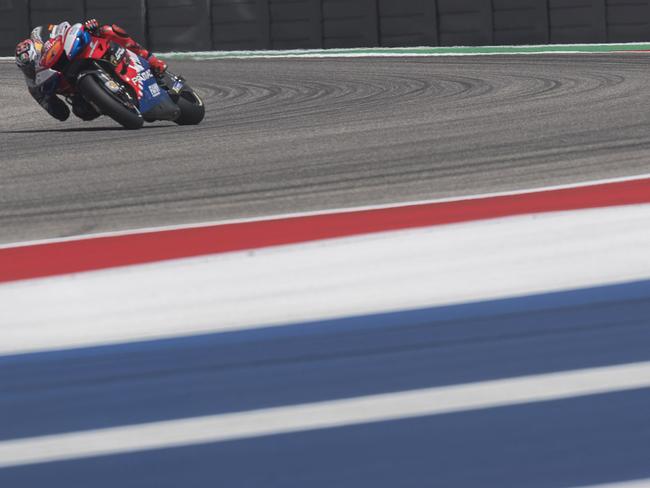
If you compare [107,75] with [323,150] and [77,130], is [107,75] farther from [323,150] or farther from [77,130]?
[323,150]

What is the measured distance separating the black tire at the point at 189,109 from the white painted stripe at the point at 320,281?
6431 mm

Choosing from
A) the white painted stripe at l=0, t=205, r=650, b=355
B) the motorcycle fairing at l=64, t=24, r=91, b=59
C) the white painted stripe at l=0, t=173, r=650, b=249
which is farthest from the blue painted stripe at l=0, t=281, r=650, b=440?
the motorcycle fairing at l=64, t=24, r=91, b=59

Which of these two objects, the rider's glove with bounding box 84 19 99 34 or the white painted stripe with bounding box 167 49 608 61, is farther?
the white painted stripe with bounding box 167 49 608 61

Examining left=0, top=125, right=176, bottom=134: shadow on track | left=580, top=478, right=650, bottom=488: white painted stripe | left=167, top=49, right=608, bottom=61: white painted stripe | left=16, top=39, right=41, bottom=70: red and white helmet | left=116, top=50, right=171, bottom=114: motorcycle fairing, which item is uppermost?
left=16, top=39, right=41, bottom=70: red and white helmet

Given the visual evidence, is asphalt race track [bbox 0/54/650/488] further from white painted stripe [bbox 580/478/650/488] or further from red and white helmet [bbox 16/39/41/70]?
red and white helmet [bbox 16/39/41/70]

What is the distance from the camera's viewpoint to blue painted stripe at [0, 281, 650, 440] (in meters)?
3.12

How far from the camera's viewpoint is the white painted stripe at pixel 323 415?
113 inches

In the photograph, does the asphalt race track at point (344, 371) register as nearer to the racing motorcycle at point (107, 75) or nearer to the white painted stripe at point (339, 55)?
the racing motorcycle at point (107, 75)

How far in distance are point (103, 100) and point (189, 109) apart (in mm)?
925

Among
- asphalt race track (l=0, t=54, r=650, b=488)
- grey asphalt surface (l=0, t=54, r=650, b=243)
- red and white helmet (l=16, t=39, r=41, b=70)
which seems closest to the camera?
asphalt race track (l=0, t=54, r=650, b=488)

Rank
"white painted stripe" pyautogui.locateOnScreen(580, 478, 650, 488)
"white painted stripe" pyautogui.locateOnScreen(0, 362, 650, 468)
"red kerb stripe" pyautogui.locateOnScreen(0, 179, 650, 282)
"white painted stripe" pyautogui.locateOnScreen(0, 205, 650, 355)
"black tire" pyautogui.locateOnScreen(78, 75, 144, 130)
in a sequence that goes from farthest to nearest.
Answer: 1. "black tire" pyautogui.locateOnScreen(78, 75, 144, 130)
2. "red kerb stripe" pyautogui.locateOnScreen(0, 179, 650, 282)
3. "white painted stripe" pyautogui.locateOnScreen(0, 205, 650, 355)
4. "white painted stripe" pyautogui.locateOnScreen(0, 362, 650, 468)
5. "white painted stripe" pyautogui.locateOnScreen(580, 478, 650, 488)

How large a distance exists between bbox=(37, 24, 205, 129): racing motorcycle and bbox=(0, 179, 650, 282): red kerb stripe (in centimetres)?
512

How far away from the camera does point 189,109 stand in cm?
1105

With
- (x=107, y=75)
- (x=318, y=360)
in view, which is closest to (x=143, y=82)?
(x=107, y=75)
